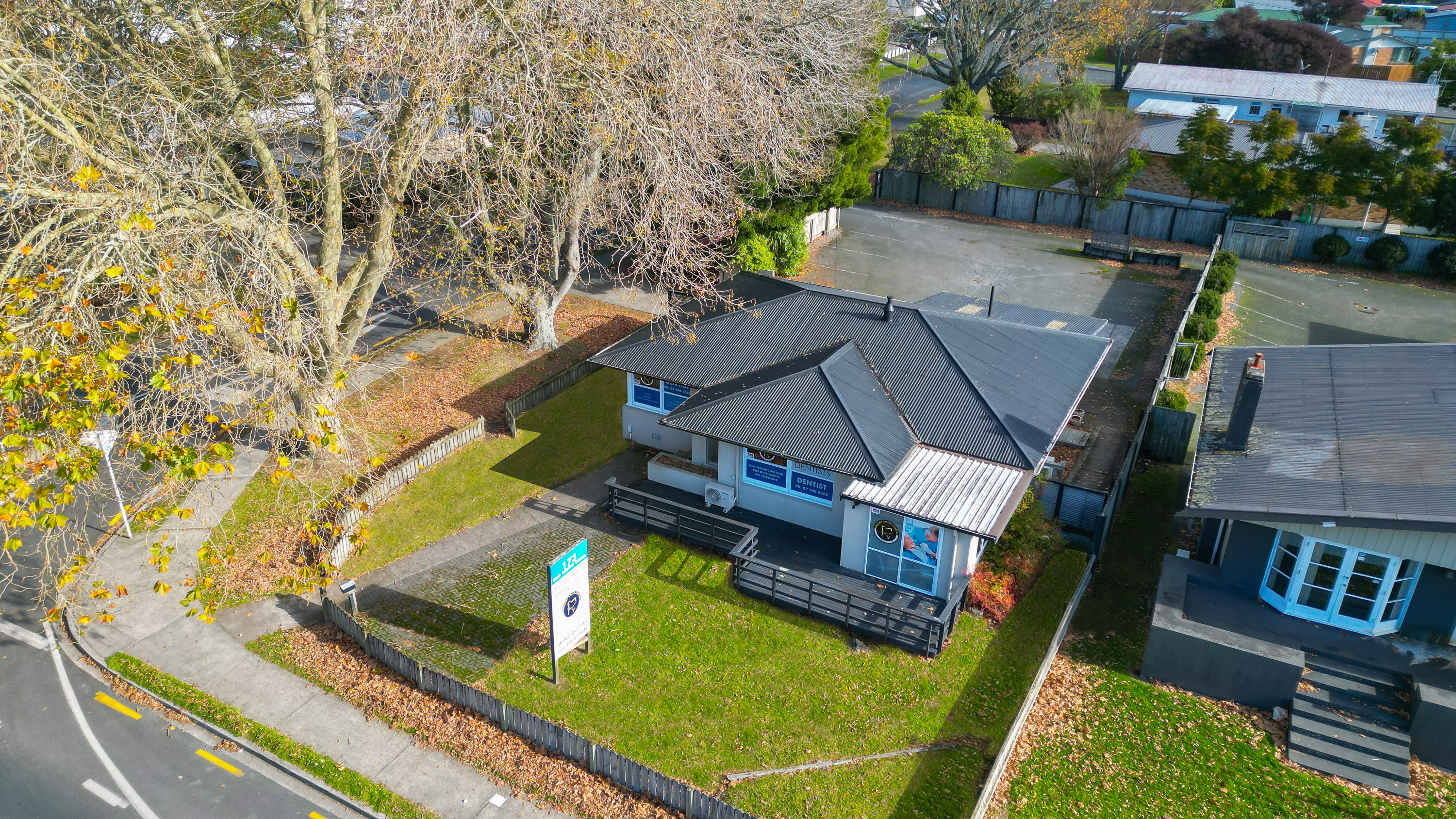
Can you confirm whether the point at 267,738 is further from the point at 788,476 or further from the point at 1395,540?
the point at 1395,540

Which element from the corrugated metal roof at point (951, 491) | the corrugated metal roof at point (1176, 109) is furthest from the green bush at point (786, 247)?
the corrugated metal roof at point (1176, 109)

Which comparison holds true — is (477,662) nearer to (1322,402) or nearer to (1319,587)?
(1319,587)

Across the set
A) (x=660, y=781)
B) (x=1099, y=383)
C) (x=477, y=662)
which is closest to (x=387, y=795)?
(x=477, y=662)

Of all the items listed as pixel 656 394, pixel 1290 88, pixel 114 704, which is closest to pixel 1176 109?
pixel 1290 88

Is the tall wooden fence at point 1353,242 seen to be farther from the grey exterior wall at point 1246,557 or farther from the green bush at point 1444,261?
the grey exterior wall at point 1246,557

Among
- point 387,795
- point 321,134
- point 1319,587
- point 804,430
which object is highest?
point 321,134

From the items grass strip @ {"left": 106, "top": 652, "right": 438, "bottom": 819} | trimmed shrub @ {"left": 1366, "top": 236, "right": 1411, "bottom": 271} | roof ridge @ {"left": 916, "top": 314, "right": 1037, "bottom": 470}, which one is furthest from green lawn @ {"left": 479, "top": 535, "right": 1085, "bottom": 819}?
trimmed shrub @ {"left": 1366, "top": 236, "right": 1411, "bottom": 271}
